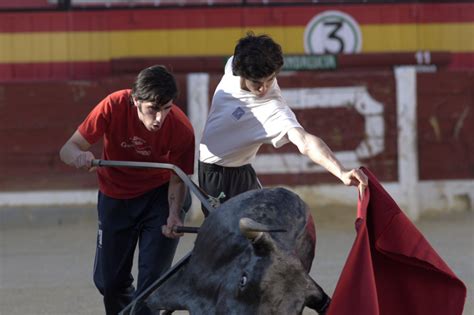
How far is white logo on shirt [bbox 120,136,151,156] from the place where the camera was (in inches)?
182

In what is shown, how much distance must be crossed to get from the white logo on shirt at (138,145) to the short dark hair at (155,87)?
36 centimetres

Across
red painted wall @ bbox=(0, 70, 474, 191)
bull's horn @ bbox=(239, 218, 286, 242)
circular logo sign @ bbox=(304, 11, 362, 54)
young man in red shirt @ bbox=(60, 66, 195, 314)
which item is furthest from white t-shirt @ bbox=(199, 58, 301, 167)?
circular logo sign @ bbox=(304, 11, 362, 54)

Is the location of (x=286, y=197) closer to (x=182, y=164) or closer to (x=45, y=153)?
(x=182, y=164)

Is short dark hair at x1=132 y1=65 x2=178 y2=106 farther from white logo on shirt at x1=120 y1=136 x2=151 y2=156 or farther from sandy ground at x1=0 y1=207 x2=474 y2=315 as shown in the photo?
sandy ground at x1=0 y1=207 x2=474 y2=315

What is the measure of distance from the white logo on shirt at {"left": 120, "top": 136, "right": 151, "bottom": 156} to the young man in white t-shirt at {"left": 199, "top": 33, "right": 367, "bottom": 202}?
11.8 inches

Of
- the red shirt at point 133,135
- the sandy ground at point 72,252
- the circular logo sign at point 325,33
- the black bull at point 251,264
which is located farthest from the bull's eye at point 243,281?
the circular logo sign at point 325,33

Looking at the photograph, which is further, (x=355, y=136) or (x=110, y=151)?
(x=355, y=136)

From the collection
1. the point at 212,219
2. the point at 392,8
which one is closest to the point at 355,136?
the point at 392,8

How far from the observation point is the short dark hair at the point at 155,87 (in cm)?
420

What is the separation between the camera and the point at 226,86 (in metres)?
4.74

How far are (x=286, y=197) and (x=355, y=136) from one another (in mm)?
5760

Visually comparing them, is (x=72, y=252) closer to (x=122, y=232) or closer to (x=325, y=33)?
(x=122, y=232)

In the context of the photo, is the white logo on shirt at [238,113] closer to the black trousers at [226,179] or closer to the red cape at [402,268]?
the black trousers at [226,179]

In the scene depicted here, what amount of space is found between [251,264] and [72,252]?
471cm
